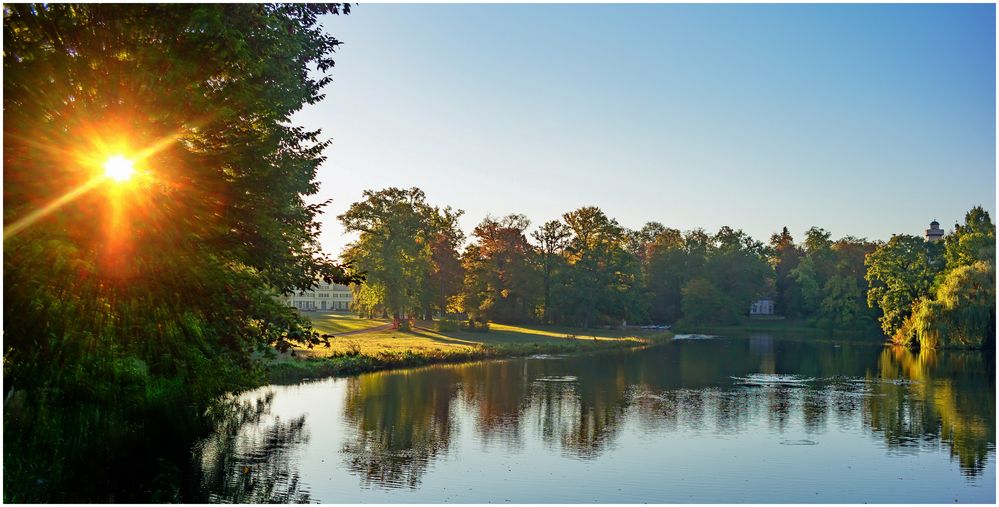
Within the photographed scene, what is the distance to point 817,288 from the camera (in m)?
115

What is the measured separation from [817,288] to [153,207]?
111m

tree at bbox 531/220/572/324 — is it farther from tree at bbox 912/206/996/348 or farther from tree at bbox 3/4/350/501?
tree at bbox 3/4/350/501

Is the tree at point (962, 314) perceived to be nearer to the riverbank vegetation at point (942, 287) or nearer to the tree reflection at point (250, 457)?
the riverbank vegetation at point (942, 287)

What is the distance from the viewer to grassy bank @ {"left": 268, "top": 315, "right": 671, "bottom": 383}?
4122cm

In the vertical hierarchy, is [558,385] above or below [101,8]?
below

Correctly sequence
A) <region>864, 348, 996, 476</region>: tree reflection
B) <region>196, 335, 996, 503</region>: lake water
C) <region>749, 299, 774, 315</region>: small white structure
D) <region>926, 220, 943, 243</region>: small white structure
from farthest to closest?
<region>926, 220, 943, 243</region>: small white structure → <region>749, 299, 774, 315</region>: small white structure → <region>864, 348, 996, 476</region>: tree reflection → <region>196, 335, 996, 503</region>: lake water

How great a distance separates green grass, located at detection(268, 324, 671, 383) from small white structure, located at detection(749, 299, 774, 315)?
54.3m

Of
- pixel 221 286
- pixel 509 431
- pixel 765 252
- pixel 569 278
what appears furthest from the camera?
pixel 765 252

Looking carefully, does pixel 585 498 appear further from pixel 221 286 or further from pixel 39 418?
pixel 39 418

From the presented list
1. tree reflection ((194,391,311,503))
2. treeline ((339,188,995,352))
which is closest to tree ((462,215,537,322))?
treeline ((339,188,995,352))

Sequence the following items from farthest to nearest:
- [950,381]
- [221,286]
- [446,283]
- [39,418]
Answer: [446,283] → [950,381] → [39,418] → [221,286]

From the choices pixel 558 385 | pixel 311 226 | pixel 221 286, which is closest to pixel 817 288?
pixel 558 385

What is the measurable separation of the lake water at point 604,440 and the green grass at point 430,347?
2.05 meters

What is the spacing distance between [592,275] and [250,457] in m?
73.7
